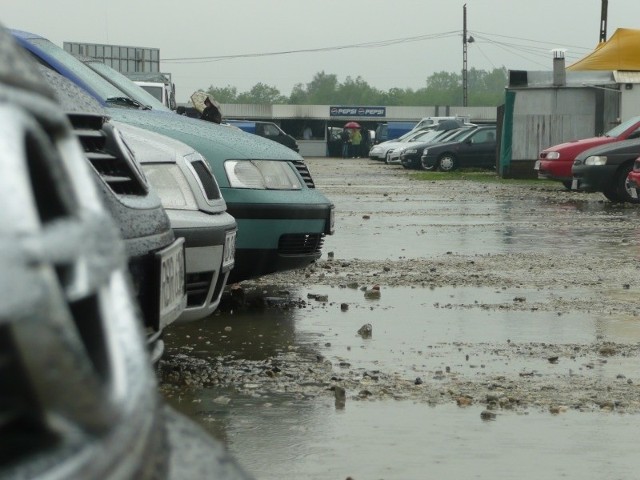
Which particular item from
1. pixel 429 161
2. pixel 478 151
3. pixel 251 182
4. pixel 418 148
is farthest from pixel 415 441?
pixel 418 148

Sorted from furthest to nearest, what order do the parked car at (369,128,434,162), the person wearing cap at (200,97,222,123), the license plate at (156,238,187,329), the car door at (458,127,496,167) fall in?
the parked car at (369,128,434,162), the car door at (458,127,496,167), the person wearing cap at (200,97,222,123), the license plate at (156,238,187,329)

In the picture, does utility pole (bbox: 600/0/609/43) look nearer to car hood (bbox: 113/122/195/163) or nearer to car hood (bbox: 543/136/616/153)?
car hood (bbox: 543/136/616/153)

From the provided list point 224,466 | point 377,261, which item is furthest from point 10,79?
point 377,261

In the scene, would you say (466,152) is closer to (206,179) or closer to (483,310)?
(483,310)

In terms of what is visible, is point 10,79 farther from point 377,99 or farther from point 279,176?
point 377,99

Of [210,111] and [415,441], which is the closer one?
[415,441]

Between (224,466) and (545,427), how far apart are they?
11.0 feet

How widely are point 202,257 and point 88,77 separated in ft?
9.76

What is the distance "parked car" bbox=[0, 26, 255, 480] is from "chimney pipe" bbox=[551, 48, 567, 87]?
30359 millimetres

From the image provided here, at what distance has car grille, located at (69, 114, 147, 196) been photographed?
403 cm

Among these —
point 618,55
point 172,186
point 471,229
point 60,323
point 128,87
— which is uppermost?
point 618,55

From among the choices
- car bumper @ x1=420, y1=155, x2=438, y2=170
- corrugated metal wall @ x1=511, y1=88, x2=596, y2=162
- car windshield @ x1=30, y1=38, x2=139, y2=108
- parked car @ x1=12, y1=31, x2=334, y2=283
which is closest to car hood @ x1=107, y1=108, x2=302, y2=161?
parked car @ x1=12, y1=31, x2=334, y2=283

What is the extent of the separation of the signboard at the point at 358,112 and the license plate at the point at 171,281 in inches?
3051

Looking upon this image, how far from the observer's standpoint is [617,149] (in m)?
21.4
